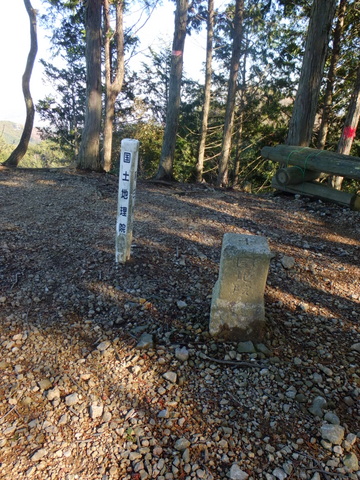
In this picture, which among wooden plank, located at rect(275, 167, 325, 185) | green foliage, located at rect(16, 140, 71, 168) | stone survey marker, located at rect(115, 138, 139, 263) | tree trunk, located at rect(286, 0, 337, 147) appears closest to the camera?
A: stone survey marker, located at rect(115, 138, 139, 263)

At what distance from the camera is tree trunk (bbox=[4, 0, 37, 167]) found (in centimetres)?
1059

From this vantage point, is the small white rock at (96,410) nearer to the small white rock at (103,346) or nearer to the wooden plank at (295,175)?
the small white rock at (103,346)

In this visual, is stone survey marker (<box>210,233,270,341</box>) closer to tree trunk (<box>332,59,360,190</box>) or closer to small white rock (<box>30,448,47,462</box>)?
small white rock (<box>30,448,47,462</box>)

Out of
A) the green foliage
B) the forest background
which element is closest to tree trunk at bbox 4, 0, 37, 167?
the forest background

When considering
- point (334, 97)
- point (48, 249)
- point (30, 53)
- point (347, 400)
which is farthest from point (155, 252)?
point (334, 97)

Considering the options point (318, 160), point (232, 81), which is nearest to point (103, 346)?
point (318, 160)

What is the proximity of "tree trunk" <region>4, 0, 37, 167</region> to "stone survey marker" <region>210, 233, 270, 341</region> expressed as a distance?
9603mm

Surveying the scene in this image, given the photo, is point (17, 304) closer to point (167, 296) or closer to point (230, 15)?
point (167, 296)

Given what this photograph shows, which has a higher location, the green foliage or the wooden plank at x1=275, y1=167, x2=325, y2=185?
the wooden plank at x1=275, y1=167, x2=325, y2=185

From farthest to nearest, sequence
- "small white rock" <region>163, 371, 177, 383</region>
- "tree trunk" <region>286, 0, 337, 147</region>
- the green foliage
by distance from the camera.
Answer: the green foliage
"tree trunk" <region>286, 0, 337, 147</region>
"small white rock" <region>163, 371, 177, 383</region>

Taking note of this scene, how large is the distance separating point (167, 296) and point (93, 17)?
864cm

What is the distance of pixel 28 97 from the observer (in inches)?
434

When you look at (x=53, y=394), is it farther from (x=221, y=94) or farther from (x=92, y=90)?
(x=221, y=94)

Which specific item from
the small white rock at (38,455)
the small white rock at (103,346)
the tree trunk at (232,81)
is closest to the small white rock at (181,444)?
the small white rock at (38,455)
